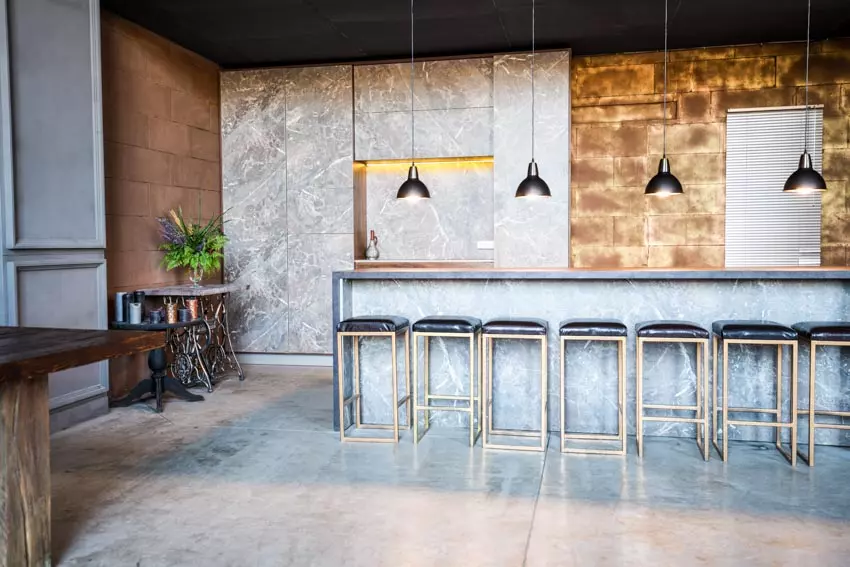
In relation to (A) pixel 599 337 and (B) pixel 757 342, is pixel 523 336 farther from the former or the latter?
(B) pixel 757 342

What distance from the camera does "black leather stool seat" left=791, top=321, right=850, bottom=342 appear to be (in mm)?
3471

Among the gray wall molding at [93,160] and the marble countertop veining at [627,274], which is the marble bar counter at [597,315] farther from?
the gray wall molding at [93,160]

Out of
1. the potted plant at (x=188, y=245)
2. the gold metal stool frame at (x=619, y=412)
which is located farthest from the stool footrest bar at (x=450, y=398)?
the potted plant at (x=188, y=245)

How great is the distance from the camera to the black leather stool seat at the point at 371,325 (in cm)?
396

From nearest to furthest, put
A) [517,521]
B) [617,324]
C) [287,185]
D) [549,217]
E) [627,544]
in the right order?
1. [627,544]
2. [517,521]
3. [617,324]
4. [549,217]
5. [287,185]

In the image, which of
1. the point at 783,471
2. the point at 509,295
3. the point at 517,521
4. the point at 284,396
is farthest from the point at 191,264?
the point at 783,471

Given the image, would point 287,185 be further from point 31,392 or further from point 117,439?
point 31,392

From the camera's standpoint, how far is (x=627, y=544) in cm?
260

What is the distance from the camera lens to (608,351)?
4.10 m

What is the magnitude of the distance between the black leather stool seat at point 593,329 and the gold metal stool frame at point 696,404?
0.40 feet

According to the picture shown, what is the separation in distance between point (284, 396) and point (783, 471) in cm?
353

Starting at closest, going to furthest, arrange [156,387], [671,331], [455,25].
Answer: [671,331], [156,387], [455,25]

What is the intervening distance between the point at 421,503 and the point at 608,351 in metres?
1.65

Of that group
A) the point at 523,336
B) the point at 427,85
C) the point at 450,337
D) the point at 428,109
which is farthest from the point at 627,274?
the point at 427,85
